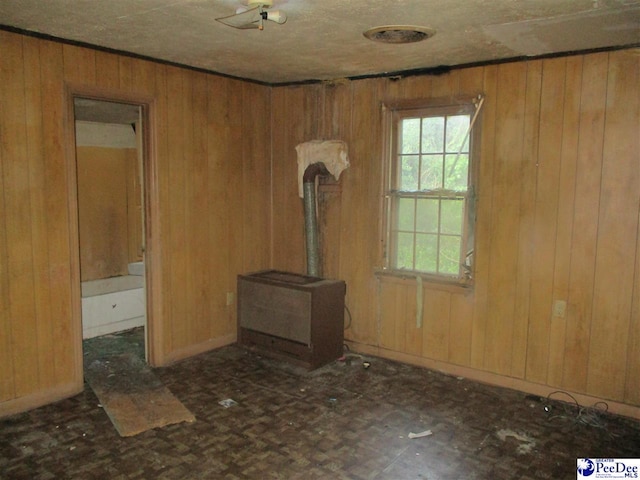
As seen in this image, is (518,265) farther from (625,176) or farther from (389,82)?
(389,82)

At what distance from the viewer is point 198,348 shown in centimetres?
453

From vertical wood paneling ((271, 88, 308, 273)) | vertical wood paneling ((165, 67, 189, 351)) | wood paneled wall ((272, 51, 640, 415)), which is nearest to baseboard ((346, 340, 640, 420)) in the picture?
wood paneled wall ((272, 51, 640, 415))

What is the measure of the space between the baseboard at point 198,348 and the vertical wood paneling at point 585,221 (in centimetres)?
287

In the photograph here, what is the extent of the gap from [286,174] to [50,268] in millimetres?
2322

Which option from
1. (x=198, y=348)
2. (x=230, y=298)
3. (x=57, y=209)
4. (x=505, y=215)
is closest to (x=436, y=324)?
(x=505, y=215)

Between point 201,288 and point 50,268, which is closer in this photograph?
point 50,268

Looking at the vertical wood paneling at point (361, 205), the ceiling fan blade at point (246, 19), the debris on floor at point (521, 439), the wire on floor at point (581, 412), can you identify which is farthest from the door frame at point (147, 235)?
the wire on floor at point (581, 412)

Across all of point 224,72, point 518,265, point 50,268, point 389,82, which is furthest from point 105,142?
point 518,265

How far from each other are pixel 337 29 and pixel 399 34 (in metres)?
0.39

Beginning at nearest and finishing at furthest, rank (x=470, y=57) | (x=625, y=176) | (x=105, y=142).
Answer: (x=625, y=176) < (x=470, y=57) < (x=105, y=142)

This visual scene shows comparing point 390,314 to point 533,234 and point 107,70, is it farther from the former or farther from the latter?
point 107,70

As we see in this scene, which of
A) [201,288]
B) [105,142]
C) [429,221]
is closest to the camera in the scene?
[429,221]

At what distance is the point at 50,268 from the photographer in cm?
346

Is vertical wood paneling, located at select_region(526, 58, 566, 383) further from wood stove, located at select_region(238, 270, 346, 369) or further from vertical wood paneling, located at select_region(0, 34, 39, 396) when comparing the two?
vertical wood paneling, located at select_region(0, 34, 39, 396)
